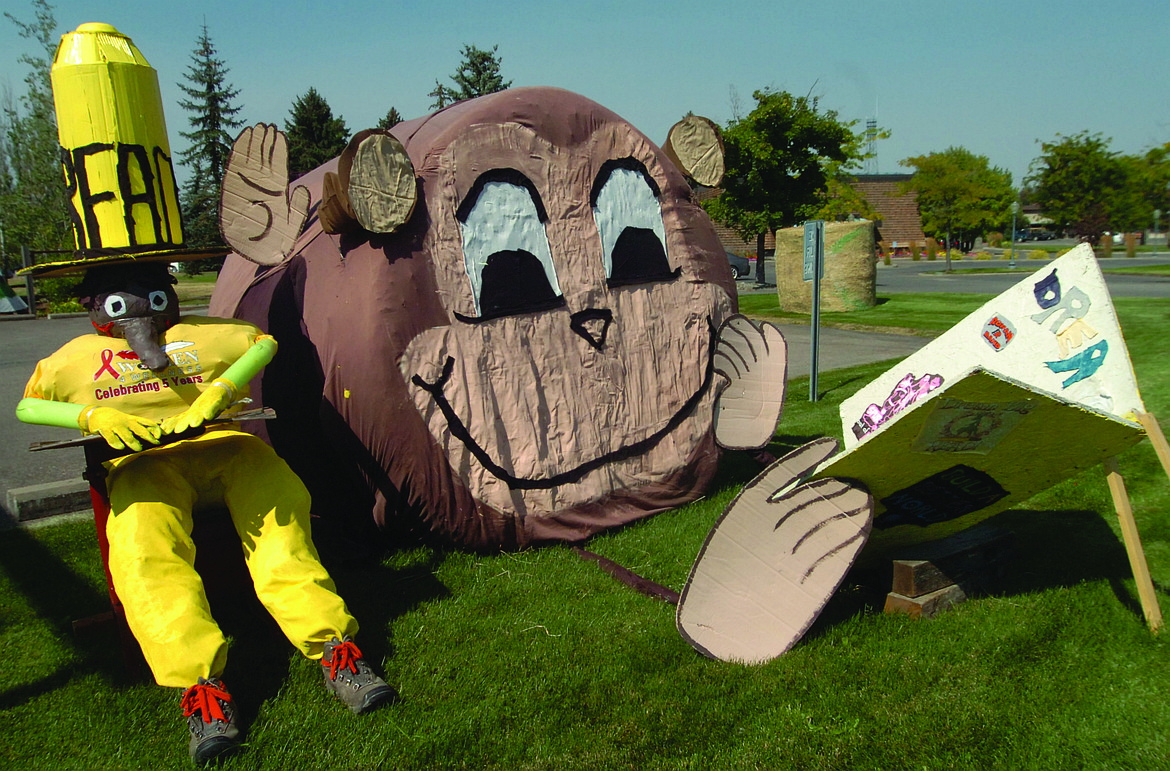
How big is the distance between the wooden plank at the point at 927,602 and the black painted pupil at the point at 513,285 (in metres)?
2.13

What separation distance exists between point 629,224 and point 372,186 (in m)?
1.50

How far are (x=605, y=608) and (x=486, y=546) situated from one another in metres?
0.82

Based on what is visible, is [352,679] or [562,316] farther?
[562,316]

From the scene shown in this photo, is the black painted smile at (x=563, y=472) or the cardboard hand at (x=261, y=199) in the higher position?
the cardboard hand at (x=261, y=199)

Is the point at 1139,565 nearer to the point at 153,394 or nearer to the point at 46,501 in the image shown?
the point at 153,394

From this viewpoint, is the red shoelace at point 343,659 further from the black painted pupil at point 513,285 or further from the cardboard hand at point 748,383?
the cardboard hand at point 748,383

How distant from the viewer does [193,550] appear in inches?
121

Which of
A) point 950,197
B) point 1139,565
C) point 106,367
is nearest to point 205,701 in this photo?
point 106,367

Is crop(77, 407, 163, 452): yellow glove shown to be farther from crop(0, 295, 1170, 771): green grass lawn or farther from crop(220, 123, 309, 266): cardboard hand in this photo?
crop(220, 123, 309, 266): cardboard hand

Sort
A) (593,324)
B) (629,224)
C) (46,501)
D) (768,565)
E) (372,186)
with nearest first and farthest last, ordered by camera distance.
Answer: (768,565)
(372,186)
(593,324)
(629,224)
(46,501)

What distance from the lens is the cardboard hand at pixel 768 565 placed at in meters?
3.11

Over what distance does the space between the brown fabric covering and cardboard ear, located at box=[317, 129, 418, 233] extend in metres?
0.13

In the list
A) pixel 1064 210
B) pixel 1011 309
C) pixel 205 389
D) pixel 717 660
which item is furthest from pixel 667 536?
pixel 1064 210

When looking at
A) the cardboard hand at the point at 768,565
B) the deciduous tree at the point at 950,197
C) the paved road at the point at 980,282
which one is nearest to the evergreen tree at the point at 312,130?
the paved road at the point at 980,282
